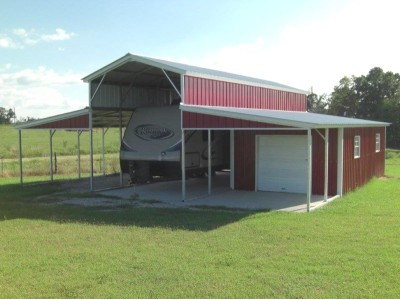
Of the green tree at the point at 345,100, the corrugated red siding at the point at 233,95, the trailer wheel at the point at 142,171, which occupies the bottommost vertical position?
the trailer wheel at the point at 142,171

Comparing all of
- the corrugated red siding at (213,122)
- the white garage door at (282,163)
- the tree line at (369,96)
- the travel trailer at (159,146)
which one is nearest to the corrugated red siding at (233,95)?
the corrugated red siding at (213,122)

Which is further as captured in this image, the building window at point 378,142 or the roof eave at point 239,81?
the building window at point 378,142

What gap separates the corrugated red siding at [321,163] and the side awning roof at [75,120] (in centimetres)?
829

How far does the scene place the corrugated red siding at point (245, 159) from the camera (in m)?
17.8

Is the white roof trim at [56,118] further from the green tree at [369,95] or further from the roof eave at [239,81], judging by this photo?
the green tree at [369,95]

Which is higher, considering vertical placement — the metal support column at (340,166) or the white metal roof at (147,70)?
the white metal roof at (147,70)

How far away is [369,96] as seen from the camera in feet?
203

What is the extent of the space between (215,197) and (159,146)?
301 centimetres

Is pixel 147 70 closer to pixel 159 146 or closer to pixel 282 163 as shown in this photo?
pixel 159 146

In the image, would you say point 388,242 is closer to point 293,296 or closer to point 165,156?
point 293,296

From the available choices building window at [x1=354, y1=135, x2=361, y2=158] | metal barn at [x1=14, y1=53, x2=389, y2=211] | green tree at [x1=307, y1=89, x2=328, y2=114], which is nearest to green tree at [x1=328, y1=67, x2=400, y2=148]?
green tree at [x1=307, y1=89, x2=328, y2=114]

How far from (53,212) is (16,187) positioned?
23.5 ft

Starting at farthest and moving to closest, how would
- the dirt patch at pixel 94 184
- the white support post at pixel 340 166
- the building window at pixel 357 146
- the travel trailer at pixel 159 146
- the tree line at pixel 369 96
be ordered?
the tree line at pixel 369 96, the dirt patch at pixel 94 184, the building window at pixel 357 146, the travel trailer at pixel 159 146, the white support post at pixel 340 166

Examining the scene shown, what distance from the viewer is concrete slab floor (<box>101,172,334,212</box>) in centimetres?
1442
